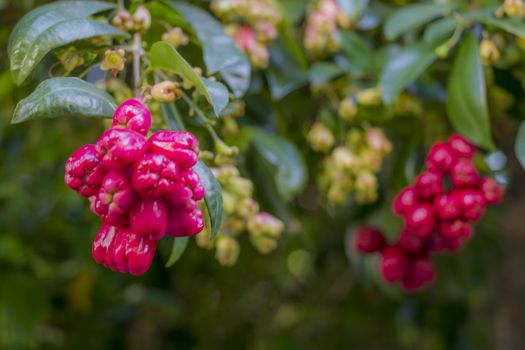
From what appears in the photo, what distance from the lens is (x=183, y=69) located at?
2.43 ft

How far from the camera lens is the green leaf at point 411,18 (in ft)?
3.50

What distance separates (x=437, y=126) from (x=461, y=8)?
234 mm

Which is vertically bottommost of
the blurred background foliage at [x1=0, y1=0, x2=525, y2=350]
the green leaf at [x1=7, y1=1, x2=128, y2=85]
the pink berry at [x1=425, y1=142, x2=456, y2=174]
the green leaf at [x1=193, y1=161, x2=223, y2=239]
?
the blurred background foliage at [x1=0, y1=0, x2=525, y2=350]

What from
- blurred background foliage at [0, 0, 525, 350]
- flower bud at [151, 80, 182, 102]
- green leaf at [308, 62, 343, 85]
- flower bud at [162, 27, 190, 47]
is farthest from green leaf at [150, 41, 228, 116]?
blurred background foliage at [0, 0, 525, 350]

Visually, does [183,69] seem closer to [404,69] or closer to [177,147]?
[177,147]

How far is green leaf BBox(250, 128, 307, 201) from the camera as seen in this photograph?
113cm

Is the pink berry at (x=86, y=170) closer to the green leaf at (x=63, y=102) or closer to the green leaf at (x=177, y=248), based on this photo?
the green leaf at (x=63, y=102)

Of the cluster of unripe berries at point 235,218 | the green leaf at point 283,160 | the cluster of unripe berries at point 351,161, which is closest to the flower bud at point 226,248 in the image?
the cluster of unripe berries at point 235,218

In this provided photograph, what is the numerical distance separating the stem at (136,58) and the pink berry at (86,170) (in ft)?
0.53

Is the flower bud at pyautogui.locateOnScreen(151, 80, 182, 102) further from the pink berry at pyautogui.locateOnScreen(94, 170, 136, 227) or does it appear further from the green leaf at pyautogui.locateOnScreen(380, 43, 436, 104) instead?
the green leaf at pyautogui.locateOnScreen(380, 43, 436, 104)

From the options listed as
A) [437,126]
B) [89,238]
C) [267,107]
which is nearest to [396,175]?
[437,126]

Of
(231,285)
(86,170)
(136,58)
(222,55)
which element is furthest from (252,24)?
(231,285)

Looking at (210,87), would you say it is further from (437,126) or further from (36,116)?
(437,126)

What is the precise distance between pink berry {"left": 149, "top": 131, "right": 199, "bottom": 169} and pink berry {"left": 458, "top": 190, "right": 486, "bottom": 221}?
438 mm
